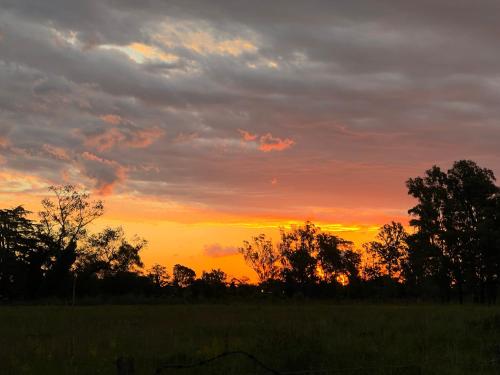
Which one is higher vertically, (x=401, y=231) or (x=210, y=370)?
(x=401, y=231)

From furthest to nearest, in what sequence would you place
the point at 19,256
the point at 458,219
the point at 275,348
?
the point at 19,256
the point at 458,219
the point at 275,348

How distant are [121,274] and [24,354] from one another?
6623 centimetres

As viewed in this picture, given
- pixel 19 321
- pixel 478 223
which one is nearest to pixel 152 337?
pixel 19 321

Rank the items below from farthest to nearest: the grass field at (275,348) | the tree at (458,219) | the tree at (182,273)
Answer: the tree at (182,273)
the tree at (458,219)
the grass field at (275,348)

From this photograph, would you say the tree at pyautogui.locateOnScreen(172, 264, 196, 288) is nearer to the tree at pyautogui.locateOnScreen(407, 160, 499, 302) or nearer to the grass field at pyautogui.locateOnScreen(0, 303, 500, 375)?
the tree at pyautogui.locateOnScreen(407, 160, 499, 302)

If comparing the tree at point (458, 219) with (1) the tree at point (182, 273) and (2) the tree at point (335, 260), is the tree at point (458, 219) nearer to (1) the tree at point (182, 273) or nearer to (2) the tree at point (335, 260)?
(2) the tree at point (335, 260)

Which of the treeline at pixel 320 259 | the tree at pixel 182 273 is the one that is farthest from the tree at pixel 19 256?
the tree at pixel 182 273

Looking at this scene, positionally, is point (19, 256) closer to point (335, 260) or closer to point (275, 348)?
point (335, 260)

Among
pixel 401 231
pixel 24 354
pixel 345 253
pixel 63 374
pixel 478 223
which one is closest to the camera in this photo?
pixel 63 374

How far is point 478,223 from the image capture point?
68062 mm

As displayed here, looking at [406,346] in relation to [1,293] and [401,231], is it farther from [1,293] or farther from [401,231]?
[401,231]

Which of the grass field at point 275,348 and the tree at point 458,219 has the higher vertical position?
the tree at point 458,219

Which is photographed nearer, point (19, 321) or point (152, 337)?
point (152, 337)

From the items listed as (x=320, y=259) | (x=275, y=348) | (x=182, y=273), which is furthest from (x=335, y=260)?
(x=275, y=348)
